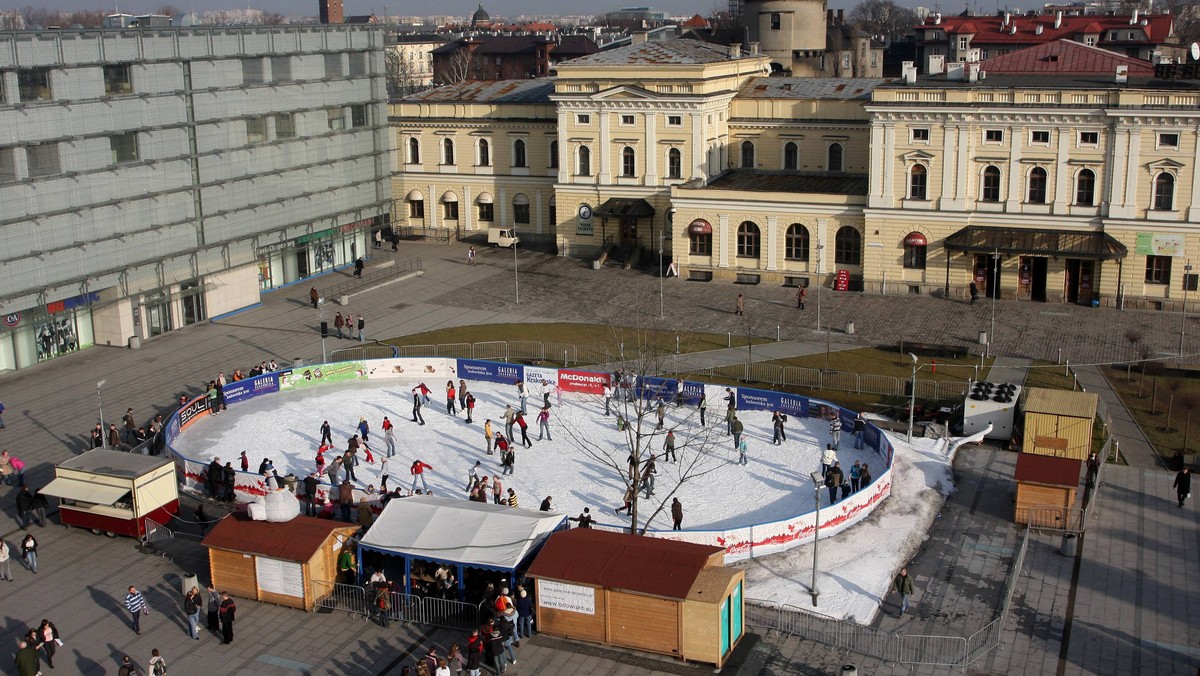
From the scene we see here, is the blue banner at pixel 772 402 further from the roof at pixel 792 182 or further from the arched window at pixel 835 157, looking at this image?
the arched window at pixel 835 157

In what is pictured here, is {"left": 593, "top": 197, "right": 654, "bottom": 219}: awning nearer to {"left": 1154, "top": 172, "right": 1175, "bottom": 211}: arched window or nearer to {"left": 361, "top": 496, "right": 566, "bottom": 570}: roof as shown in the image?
{"left": 1154, "top": 172, "right": 1175, "bottom": 211}: arched window

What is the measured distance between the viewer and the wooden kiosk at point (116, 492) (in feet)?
118

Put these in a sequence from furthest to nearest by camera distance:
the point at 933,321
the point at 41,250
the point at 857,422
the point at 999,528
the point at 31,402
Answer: the point at 933,321 < the point at 41,250 < the point at 31,402 < the point at 857,422 < the point at 999,528

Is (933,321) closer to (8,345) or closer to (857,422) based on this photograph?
(857,422)

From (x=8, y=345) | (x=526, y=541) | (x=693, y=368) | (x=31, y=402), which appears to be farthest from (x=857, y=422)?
(x=8, y=345)

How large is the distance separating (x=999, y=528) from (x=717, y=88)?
41.1 meters

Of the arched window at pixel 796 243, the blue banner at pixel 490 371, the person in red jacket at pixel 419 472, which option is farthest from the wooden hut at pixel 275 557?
A: the arched window at pixel 796 243

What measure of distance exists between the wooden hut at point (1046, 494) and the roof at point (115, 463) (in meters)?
25.8

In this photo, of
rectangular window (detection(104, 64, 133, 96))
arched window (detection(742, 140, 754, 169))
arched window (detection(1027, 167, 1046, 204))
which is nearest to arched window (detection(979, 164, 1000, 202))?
arched window (detection(1027, 167, 1046, 204))

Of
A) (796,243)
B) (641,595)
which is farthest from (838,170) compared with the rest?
(641,595)

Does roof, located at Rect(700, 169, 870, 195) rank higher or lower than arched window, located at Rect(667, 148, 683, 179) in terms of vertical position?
lower

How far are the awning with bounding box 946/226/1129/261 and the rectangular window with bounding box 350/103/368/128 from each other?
34522mm

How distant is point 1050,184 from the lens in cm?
6097

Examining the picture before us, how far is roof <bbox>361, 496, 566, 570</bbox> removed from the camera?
103ft
